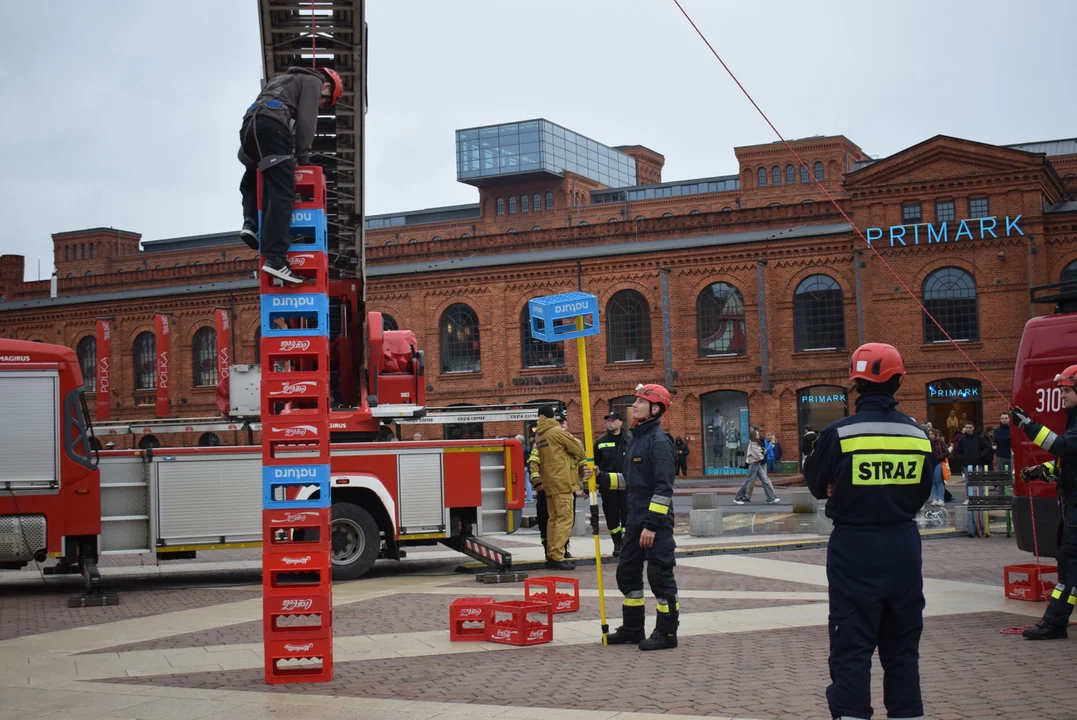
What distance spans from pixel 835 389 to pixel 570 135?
158ft

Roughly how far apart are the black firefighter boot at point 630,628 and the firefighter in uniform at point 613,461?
440 centimetres

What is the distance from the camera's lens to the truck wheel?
14.0 metres

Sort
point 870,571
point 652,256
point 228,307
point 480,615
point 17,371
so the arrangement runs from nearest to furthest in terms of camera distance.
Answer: point 870,571 → point 480,615 → point 17,371 → point 652,256 → point 228,307

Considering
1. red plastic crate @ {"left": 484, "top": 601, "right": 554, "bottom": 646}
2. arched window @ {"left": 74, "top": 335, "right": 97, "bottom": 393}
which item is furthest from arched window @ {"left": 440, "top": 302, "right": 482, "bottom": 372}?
Result: red plastic crate @ {"left": 484, "top": 601, "right": 554, "bottom": 646}

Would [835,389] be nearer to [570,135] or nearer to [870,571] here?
[870,571]

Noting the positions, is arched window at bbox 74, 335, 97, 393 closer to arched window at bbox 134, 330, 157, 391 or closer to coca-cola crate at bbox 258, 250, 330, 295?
arched window at bbox 134, 330, 157, 391

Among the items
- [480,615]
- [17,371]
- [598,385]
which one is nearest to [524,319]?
[598,385]

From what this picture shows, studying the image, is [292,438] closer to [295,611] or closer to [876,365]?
[295,611]

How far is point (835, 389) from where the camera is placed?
1577 inches

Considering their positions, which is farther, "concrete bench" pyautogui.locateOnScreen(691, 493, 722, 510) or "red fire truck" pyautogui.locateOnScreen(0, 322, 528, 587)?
"concrete bench" pyautogui.locateOnScreen(691, 493, 722, 510)

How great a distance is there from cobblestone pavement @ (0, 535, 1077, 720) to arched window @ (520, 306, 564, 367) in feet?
103

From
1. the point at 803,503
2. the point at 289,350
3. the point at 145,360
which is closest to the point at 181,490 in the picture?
the point at 289,350

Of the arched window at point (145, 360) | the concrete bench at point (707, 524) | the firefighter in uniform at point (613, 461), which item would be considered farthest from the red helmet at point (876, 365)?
the arched window at point (145, 360)

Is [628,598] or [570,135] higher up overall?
[570,135]
